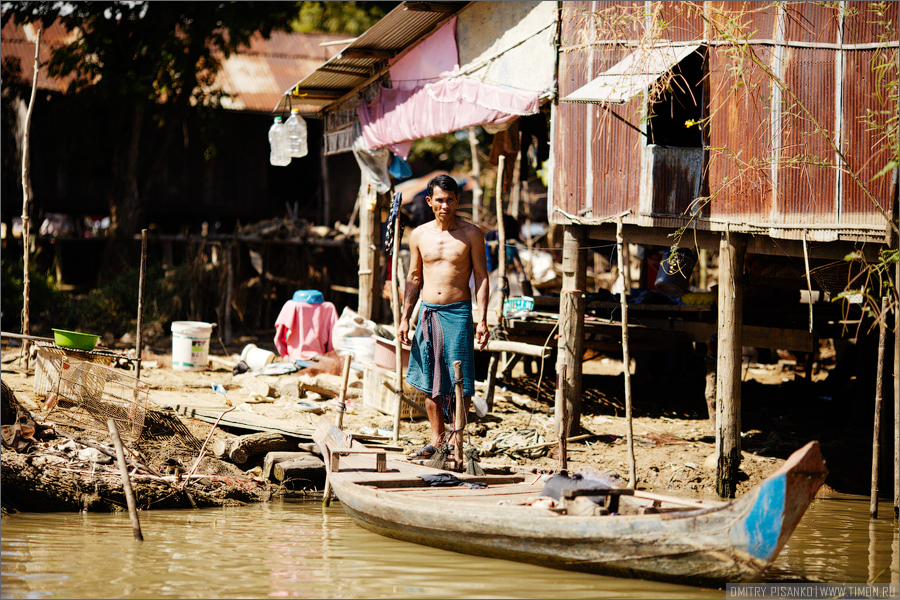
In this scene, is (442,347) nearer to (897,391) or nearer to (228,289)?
(897,391)

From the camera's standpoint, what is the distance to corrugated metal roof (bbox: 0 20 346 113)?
17.8 metres

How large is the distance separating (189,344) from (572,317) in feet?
17.0

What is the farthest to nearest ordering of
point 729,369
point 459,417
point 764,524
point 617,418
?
point 617,418, point 729,369, point 459,417, point 764,524

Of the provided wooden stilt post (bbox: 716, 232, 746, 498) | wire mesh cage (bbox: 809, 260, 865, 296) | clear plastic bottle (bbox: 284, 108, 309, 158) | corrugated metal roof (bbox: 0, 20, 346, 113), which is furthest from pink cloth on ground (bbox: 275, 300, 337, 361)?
corrugated metal roof (bbox: 0, 20, 346, 113)

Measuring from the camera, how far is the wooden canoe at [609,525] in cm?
430

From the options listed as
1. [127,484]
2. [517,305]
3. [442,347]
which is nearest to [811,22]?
[442,347]

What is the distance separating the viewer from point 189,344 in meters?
10.9

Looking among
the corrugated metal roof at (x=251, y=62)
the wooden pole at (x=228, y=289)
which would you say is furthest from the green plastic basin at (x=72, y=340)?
the corrugated metal roof at (x=251, y=62)

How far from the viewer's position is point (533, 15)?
8773mm

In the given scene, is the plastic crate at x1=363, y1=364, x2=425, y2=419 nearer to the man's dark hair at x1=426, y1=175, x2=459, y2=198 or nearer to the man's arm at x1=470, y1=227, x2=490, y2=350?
the man's arm at x1=470, y1=227, x2=490, y2=350

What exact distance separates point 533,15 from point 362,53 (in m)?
2.59

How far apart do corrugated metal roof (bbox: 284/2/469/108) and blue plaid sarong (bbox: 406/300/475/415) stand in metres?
3.76

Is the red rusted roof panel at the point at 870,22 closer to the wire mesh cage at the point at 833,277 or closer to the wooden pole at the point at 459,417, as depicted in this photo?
the wire mesh cage at the point at 833,277

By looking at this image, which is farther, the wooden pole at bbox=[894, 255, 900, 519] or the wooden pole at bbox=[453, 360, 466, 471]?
the wooden pole at bbox=[453, 360, 466, 471]
